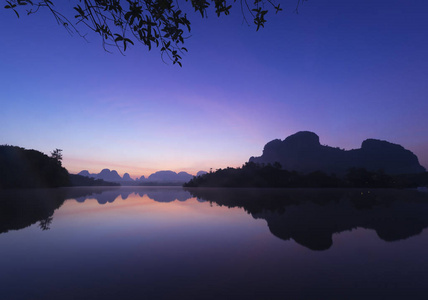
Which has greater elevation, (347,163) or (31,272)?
(347,163)

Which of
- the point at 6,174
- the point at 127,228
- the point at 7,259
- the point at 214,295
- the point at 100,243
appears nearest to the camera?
the point at 214,295

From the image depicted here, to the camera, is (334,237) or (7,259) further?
(334,237)

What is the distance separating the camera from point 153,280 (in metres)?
5.35

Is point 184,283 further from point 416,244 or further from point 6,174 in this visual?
point 6,174

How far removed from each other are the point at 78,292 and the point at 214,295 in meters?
3.04

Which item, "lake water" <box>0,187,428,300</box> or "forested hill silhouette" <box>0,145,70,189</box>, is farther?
"forested hill silhouette" <box>0,145,70,189</box>

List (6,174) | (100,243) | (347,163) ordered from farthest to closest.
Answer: (347,163) < (6,174) < (100,243)

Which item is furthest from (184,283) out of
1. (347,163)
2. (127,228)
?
(347,163)

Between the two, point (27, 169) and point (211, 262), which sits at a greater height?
point (27, 169)

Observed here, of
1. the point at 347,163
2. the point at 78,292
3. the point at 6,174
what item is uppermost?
the point at 347,163

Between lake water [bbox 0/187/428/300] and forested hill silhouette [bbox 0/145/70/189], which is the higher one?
forested hill silhouette [bbox 0/145/70/189]

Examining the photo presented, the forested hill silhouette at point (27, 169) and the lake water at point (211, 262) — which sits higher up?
the forested hill silhouette at point (27, 169)

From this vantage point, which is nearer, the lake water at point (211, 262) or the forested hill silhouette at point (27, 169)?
the lake water at point (211, 262)

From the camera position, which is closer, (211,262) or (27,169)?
(211,262)
